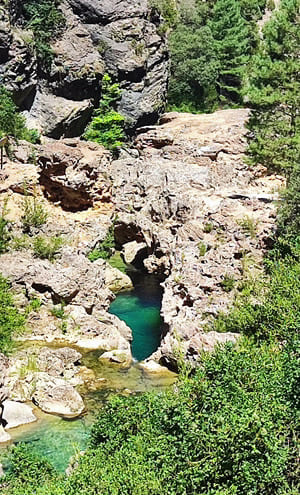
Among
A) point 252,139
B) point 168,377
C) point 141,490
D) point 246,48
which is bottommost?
point 168,377

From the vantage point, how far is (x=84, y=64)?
37.1 m

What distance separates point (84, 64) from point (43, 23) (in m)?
3.67

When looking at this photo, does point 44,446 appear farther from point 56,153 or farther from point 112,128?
point 112,128

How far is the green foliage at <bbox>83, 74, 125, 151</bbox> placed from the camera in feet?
123

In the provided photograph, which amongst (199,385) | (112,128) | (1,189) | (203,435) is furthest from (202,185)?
(203,435)

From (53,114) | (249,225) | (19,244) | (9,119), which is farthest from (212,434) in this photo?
(53,114)

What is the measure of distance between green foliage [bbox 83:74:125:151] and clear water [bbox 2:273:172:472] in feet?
47.3

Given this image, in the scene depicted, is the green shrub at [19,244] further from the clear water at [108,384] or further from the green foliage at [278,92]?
the green foliage at [278,92]

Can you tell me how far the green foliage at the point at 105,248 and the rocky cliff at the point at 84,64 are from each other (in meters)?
11.6

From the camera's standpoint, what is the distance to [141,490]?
8398 mm

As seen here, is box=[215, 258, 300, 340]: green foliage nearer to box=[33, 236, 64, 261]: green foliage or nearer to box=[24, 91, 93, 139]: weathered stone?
box=[33, 236, 64, 261]: green foliage

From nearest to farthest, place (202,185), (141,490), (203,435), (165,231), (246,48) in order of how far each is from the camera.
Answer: (141,490) → (203,435) → (165,231) → (202,185) → (246,48)

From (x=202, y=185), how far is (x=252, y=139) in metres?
3.61

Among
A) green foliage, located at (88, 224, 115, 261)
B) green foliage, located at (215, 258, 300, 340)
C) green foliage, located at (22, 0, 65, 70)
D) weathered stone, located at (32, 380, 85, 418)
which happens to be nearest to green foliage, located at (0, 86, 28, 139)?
green foliage, located at (22, 0, 65, 70)
